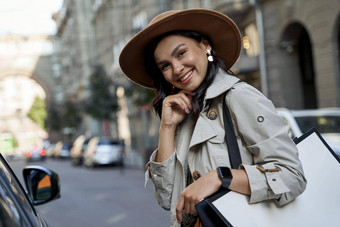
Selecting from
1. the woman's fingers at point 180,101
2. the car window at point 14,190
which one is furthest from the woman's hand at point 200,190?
the car window at point 14,190

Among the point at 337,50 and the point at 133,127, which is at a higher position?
the point at 337,50

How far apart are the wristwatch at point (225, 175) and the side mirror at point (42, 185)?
1206 millimetres

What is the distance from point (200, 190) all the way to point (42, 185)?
122 cm

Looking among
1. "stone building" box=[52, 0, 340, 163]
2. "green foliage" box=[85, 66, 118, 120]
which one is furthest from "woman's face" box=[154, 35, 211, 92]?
"green foliage" box=[85, 66, 118, 120]

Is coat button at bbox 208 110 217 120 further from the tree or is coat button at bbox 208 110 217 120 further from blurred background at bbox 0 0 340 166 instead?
the tree

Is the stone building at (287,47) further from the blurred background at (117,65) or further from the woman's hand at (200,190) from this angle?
the woman's hand at (200,190)

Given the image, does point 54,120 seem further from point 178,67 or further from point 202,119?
point 202,119

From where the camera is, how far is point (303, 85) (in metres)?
21.0

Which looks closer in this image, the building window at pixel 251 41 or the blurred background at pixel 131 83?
the blurred background at pixel 131 83

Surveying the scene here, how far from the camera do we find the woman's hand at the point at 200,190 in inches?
71.2

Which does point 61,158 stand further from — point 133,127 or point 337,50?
point 337,50

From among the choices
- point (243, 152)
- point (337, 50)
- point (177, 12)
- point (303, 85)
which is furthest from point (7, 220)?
point (303, 85)

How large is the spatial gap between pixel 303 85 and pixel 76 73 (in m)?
45.7

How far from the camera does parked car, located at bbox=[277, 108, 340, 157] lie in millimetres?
7994
